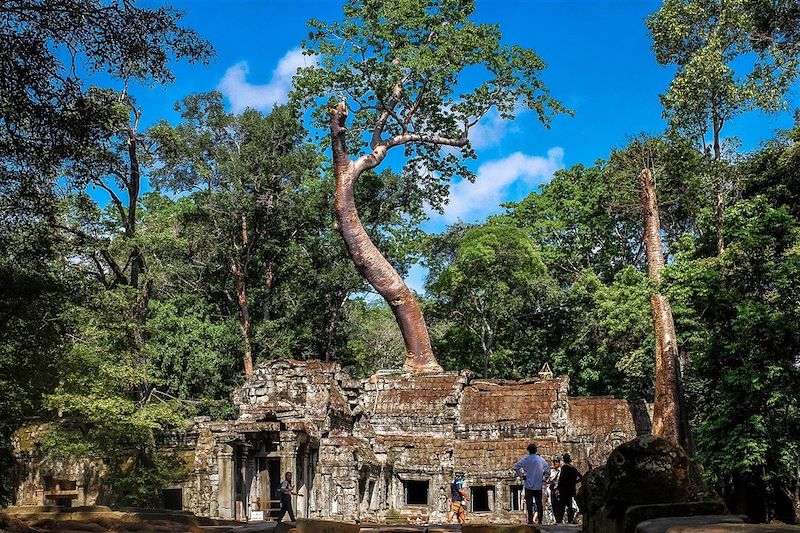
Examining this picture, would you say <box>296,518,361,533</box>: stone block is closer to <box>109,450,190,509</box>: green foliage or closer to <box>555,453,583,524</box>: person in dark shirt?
<box>555,453,583,524</box>: person in dark shirt

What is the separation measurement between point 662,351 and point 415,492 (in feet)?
23.1

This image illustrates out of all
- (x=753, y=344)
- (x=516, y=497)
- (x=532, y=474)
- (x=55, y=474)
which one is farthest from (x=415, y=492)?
(x=55, y=474)

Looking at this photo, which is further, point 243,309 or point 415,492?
point 243,309

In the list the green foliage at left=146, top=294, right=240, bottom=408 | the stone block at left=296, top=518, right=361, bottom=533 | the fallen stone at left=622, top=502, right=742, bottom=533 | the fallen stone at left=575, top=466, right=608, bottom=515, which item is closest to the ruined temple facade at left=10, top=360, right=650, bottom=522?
the green foliage at left=146, top=294, right=240, bottom=408

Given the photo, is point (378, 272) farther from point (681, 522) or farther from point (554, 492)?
point (681, 522)

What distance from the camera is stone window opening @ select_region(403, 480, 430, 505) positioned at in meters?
21.3

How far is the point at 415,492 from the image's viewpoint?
70.4ft

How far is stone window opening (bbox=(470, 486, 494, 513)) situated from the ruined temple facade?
0.03m

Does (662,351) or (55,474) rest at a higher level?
(662,351)

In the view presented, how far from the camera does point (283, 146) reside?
33.1 metres

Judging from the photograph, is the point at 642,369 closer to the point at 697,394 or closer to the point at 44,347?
the point at 697,394

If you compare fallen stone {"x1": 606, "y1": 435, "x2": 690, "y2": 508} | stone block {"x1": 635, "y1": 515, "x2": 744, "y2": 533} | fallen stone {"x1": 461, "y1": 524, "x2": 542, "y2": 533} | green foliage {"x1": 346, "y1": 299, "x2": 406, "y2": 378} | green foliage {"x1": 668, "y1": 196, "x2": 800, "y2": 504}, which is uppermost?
green foliage {"x1": 346, "y1": 299, "x2": 406, "y2": 378}

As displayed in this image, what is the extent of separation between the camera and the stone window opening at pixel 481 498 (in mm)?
20750

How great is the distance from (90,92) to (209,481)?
13.7 meters
